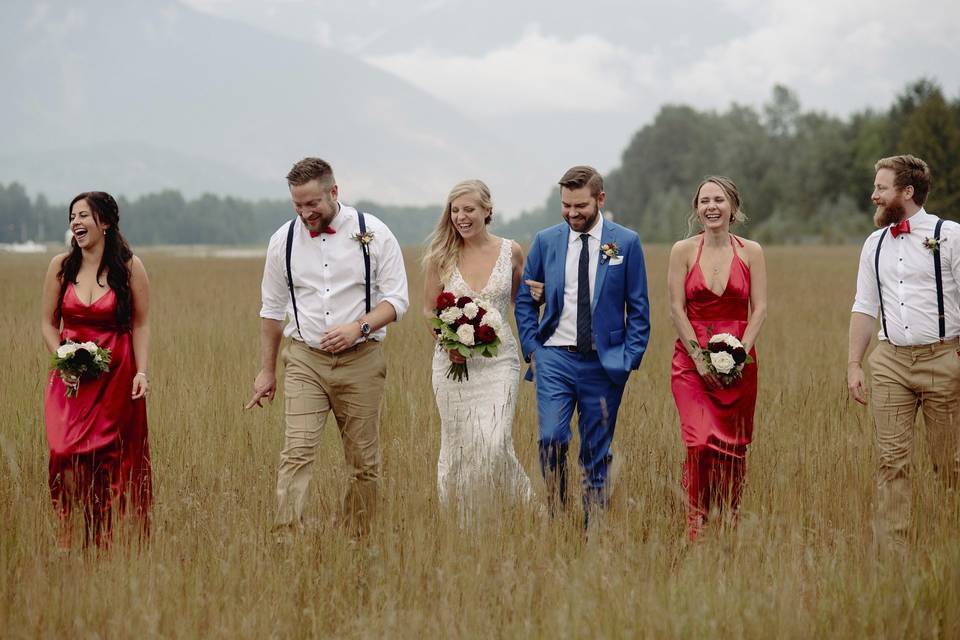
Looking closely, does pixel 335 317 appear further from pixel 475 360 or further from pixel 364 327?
pixel 475 360

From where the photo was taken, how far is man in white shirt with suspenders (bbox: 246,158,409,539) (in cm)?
589

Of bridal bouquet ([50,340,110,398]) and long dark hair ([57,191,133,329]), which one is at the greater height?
long dark hair ([57,191,133,329])

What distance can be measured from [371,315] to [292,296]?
0.51 metres

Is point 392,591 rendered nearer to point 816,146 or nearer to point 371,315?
point 371,315

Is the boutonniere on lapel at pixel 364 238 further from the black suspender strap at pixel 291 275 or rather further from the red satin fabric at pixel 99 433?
the red satin fabric at pixel 99 433

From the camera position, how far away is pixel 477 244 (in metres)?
6.51

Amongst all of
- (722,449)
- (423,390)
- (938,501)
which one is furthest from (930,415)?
(423,390)

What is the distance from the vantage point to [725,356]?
18.3 feet

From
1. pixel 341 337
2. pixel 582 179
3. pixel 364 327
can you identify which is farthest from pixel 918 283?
pixel 341 337

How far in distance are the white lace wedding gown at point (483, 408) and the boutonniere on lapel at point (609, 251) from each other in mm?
709

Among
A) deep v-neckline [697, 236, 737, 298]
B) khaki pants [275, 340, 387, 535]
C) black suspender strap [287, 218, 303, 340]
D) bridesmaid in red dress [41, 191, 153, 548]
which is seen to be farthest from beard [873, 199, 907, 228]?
bridesmaid in red dress [41, 191, 153, 548]

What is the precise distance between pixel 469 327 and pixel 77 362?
2153 millimetres

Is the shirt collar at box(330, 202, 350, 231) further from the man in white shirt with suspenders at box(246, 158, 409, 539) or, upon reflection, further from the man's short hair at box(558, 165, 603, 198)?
the man's short hair at box(558, 165, 603, 198)

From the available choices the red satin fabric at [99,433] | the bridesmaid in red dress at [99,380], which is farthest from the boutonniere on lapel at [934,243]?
the red satin fabric at [99,433]
